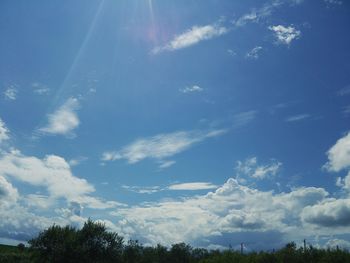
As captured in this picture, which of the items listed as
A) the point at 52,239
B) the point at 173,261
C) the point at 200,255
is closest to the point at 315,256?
the point at 52,239

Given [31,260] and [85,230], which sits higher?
[85,230]

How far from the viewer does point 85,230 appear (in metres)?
76.7

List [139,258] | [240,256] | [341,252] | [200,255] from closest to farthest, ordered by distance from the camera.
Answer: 1. [341,252]
2. [240,256]
3. [139,258]
4. [200,255]

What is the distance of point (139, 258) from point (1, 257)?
32.2 m

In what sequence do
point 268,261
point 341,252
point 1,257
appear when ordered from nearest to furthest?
point 341,252 → point 268,261 → point 1,257

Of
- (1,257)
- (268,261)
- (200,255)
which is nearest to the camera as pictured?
(268,261)

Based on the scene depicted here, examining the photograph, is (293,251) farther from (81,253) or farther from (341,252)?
(81,253)

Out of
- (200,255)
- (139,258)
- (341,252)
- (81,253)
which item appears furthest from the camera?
(200,255)

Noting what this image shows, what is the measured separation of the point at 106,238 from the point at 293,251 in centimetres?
3813

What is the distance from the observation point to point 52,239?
73750 mm

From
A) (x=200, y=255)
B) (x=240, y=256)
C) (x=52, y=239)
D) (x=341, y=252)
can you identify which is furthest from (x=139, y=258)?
(x=341, y=252)

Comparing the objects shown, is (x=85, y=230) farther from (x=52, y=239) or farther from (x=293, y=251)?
(x=293, y=251)

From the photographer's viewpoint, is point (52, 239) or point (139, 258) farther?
point (139, 258)

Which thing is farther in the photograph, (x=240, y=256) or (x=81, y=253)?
(x=81, y=253)
